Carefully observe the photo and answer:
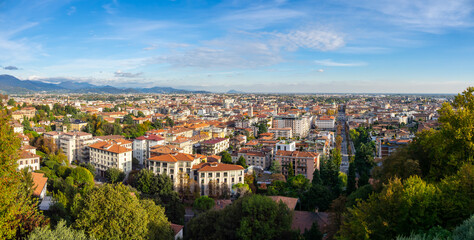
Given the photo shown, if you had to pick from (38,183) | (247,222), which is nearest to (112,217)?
(247,222)

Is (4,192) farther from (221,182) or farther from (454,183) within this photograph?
(221,182)

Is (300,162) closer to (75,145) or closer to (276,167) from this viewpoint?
(276,167)

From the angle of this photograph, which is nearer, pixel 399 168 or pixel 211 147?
pixel 399 168

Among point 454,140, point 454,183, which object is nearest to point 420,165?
point 454,140

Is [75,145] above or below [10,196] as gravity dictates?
below

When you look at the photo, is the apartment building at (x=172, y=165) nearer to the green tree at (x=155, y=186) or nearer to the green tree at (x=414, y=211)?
the green tree at (x=155, y=186)

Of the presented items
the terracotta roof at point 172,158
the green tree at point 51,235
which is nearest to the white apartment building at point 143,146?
the terracotta roof at point 172,158
